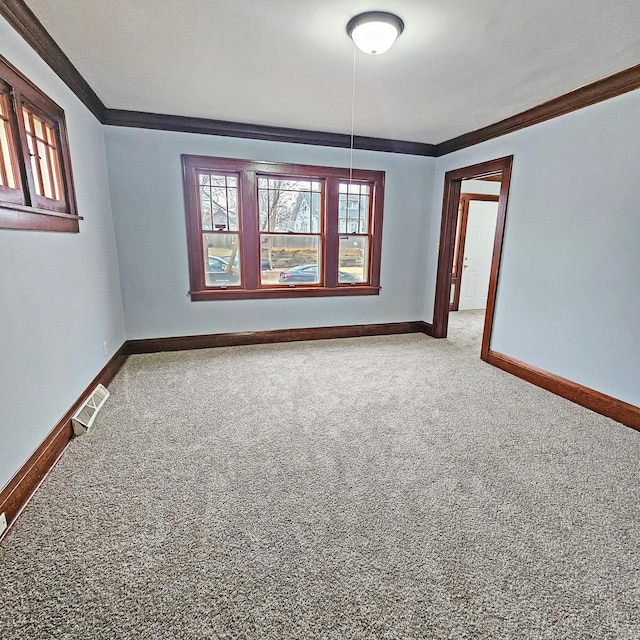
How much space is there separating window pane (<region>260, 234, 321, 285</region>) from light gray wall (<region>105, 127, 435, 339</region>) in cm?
30

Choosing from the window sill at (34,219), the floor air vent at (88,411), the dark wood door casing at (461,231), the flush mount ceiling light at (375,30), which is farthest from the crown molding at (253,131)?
the floor air vent at (88,411)

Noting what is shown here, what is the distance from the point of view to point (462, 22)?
1.96 metres

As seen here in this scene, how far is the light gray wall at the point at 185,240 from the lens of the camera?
3658mm

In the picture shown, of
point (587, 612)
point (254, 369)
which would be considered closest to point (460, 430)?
point (587, 612)

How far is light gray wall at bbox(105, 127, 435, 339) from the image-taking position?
3.66 meters

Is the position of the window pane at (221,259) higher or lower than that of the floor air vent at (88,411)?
higher

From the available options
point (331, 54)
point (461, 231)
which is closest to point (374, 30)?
point (331, 54)

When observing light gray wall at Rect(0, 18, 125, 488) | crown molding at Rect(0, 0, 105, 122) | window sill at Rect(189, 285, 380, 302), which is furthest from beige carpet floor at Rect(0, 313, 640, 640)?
crown molding at Rect(0, 0, 105, 122)

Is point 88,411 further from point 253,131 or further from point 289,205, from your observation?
point 253,131

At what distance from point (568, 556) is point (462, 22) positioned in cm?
274

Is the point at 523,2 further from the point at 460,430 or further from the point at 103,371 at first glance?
the point at 103,371

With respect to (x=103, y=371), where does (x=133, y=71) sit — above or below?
above

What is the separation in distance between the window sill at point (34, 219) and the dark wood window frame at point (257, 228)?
1427 millimetres

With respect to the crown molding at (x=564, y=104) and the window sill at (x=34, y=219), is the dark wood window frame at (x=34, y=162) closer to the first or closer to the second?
the window sill at (x=34, y=219)
